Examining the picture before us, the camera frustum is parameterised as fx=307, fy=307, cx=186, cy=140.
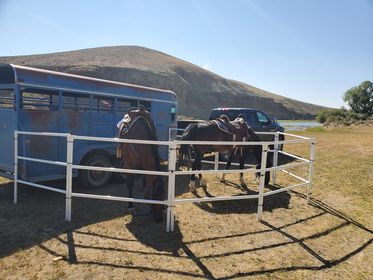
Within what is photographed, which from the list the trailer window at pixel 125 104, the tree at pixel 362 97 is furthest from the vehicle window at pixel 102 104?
the tree at pixel 362 97

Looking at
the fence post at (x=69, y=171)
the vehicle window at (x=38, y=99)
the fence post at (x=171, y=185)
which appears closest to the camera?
the fence post at (x=171, y=185)

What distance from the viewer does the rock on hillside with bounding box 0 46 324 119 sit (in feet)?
265

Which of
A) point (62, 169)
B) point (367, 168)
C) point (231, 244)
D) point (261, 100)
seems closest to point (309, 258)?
point (231, 244)

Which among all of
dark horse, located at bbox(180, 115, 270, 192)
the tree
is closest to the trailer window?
dark horse, located at bbox(180, 115, 270, 192)

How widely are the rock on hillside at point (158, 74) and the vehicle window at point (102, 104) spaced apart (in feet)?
233

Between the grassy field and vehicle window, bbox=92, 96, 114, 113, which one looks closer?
the grassy field

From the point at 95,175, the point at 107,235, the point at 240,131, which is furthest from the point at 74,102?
the point at 240,131

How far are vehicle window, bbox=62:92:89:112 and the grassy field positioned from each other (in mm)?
2057

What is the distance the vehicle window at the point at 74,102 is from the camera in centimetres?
727

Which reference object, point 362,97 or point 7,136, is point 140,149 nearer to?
point 7,136

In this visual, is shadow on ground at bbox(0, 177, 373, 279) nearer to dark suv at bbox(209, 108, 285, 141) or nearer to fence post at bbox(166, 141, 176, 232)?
fence post at bbox(166, 141, 176, 232)

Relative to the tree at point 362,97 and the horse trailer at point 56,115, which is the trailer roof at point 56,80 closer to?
the horse trailer at point 56,115

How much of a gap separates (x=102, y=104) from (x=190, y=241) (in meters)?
4.89

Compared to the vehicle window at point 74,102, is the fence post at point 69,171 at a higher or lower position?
lower
